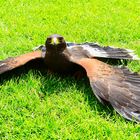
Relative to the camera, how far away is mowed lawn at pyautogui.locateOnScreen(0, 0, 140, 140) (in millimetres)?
4211

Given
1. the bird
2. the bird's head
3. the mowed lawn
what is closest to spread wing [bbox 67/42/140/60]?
the bird

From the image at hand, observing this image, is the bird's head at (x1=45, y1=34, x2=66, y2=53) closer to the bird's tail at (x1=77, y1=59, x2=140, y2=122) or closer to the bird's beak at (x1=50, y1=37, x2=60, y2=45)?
the bird's beak at (x1=50, y1=37, x2=60, y2=45)

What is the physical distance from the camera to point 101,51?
5801mm

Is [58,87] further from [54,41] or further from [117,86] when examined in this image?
[117,86]

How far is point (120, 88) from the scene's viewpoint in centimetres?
464

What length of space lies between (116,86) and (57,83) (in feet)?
2.48

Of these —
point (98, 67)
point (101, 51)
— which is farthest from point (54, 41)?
point (101, 51)

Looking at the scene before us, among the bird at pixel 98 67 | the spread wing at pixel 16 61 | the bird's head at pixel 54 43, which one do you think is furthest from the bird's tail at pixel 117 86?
the spread wing at pixel 16 61

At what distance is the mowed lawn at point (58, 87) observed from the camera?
4211 millimetres

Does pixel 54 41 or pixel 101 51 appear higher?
pixel 54 41

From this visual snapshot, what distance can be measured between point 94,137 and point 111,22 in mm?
3589

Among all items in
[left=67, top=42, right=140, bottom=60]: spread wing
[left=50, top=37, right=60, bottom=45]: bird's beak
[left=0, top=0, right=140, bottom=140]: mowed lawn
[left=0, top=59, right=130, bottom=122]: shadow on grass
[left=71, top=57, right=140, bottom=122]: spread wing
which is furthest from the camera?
[left=67, top=42, right=140, bottom=60]: spread wing

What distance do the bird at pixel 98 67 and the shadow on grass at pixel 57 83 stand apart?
0.08 m

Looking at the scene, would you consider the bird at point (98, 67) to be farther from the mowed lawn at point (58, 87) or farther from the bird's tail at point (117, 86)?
the mowed lawn at point (58, 87)
